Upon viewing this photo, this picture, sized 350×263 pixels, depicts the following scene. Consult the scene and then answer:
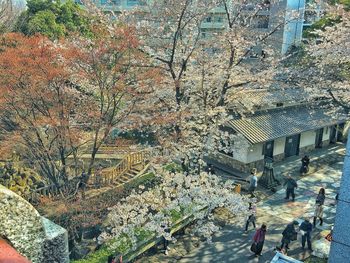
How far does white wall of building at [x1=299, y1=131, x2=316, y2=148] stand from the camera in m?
27.0

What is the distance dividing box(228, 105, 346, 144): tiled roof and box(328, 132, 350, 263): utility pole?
43.6 ft

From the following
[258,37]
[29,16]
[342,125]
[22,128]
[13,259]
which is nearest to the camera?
[13,259]

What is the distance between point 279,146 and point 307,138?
342cm

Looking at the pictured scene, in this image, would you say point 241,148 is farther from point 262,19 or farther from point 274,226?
point 262,19

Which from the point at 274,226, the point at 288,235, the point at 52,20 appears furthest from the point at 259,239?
the point at 52,20

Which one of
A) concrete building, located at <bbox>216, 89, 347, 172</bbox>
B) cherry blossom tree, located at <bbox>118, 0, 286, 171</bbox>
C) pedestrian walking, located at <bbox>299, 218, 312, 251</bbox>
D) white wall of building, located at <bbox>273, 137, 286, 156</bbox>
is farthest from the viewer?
white wall of building, located at <bbox>273, 137, 286, 156</bbox>

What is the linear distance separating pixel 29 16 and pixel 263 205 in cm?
2143

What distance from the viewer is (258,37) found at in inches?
718

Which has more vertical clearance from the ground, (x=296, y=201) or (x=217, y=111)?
(x=217, y=111)

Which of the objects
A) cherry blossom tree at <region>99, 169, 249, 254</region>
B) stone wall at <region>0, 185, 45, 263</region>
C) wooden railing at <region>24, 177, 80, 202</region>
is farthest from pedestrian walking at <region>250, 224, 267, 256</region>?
stone wall at <region>0, 185, 45, 263</region>

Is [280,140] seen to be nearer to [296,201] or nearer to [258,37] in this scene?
[296,201]

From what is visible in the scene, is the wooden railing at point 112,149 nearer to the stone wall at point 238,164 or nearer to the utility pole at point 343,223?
the stone wall at point 238,164

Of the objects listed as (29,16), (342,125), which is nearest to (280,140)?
(342,125)

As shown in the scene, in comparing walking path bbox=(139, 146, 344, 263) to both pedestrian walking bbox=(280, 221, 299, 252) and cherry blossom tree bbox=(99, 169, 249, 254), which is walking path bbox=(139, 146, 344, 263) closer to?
pedestrian walking bbox=(280, 221, 299, 252)
